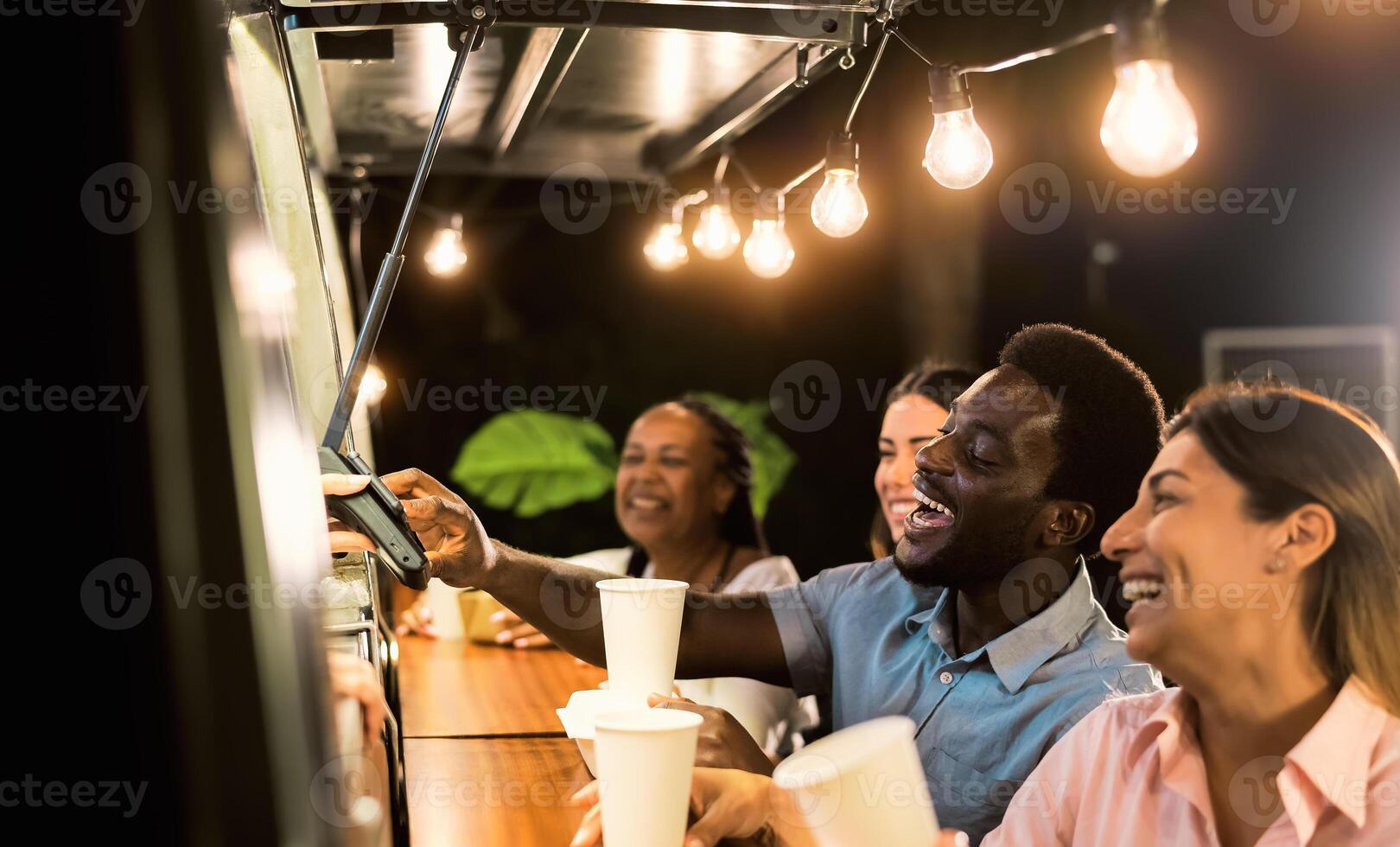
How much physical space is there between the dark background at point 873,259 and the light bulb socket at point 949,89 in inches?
124

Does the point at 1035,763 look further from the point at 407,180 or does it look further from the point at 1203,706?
the point at 407,180

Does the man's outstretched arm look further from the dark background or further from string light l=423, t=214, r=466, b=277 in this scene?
the dark background

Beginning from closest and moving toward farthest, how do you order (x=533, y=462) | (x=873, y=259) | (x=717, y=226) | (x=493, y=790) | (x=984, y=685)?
1. (x=493, y=790)
2. (x=984, y=685)
3. (x=717, y=226)
4. (x=533, y=462)
5. (x=873, y=259)

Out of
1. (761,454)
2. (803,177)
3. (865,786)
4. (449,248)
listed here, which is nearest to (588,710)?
(865,786)

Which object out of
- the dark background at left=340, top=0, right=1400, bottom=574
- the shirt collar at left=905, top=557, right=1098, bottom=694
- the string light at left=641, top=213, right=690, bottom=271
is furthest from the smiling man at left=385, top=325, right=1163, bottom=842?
the dark background at left=340, top=0, right=1400, bottom=574

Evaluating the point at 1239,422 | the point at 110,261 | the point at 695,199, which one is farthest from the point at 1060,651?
the point at 695,199

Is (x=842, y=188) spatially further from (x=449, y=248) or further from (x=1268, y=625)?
(x=449, y=248)

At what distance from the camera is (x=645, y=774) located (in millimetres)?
1204

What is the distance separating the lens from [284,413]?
819 mm

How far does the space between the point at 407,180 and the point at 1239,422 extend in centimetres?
414

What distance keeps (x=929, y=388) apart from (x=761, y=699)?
907 millimetres

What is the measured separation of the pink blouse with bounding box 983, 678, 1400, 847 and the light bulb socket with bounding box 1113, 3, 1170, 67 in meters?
0.75

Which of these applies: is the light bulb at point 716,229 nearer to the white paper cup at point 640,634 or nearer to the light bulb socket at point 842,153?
the light bulb socket at point 842,153

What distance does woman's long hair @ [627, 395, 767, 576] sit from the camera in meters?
3.68
